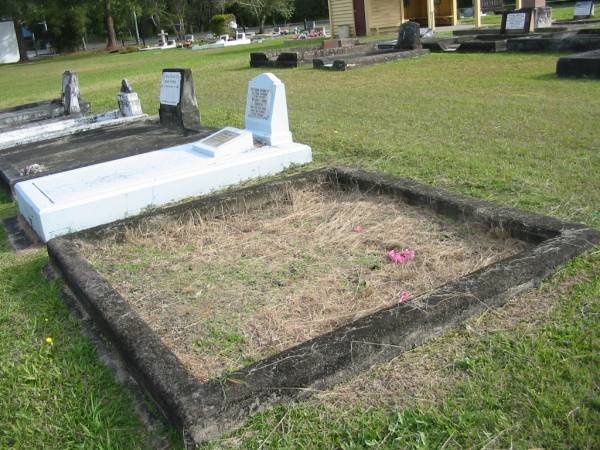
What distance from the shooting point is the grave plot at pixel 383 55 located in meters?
14.7

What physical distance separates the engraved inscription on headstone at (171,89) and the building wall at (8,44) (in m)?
42.0

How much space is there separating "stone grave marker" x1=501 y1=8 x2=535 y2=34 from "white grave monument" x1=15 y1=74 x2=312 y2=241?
12444 mm

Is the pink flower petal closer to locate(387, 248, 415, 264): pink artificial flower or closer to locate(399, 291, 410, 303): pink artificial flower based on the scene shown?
locate(399, 291, 410, 303): pink artificial flower

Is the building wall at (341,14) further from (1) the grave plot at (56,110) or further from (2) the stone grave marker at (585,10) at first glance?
(1) the grave plot at (56,110)

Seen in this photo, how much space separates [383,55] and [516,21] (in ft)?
14.5

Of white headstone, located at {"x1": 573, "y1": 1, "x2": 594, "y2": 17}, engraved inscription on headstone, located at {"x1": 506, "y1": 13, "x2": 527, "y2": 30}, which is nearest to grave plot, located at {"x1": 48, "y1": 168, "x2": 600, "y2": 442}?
engraved inscription on headstone, located at {"x1": 506, "y1": 13, "x2": 527, "y2": 30}

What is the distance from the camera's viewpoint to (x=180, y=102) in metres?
8.30

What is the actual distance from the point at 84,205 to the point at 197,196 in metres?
1.02

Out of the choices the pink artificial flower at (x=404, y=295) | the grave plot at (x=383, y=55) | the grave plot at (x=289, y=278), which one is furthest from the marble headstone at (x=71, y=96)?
the pink artificial flower at (x=404, y=295)

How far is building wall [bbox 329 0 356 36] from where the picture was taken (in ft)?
87.2

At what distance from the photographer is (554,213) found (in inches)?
167

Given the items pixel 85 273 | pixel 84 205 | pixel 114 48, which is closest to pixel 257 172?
pixel 84 205

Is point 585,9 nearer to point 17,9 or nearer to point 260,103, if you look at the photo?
point 260,103

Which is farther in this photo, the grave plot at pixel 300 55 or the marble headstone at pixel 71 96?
the grave plot at pixel 300 55
